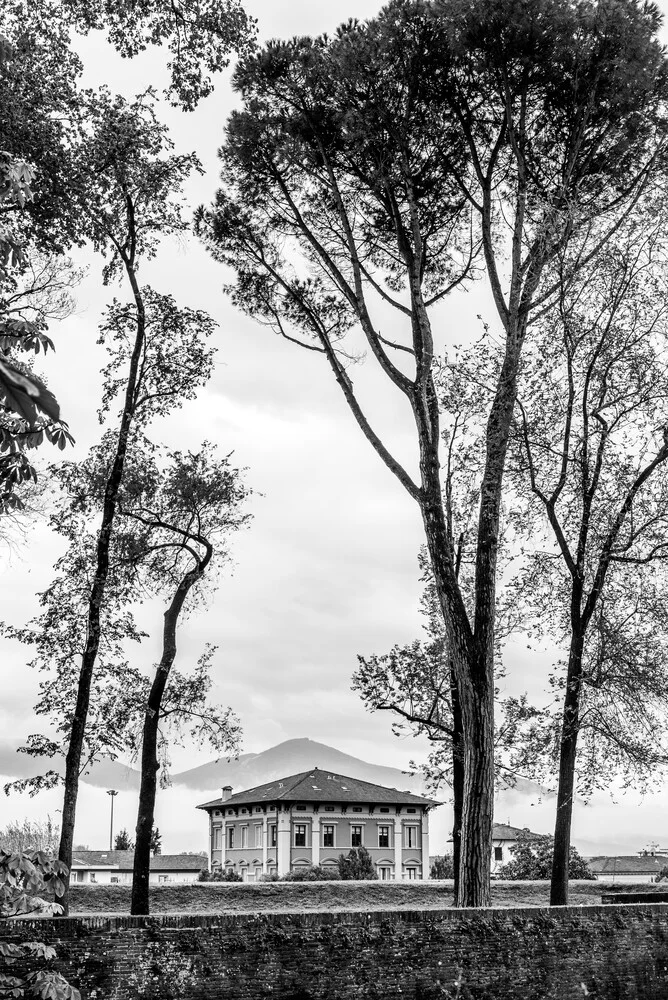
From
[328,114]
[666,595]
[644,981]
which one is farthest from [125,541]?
[644,981]

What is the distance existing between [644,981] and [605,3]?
13.5m

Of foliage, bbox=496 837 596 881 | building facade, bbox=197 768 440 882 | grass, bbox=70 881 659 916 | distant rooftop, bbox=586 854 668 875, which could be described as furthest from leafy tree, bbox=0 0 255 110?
distant rooftop, bbox=586 854 668 875

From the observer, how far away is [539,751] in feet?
57.6

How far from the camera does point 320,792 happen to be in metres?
53.7

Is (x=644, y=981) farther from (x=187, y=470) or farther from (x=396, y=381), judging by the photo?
(x=187, y=470)

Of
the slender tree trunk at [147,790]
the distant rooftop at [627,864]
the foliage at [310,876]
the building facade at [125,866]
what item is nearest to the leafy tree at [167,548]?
the slender tree trunk at [147,790]

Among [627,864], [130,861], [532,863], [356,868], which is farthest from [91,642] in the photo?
[627,864]

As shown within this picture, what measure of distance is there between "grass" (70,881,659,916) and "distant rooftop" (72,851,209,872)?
111 feet

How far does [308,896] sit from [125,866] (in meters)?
36.2

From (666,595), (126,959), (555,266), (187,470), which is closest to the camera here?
(126,959)

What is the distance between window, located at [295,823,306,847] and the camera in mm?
52781

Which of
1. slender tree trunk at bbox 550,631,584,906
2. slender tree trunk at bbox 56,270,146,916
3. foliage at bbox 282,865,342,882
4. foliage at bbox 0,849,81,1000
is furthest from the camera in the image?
foliage at bbox 282,865,342,882

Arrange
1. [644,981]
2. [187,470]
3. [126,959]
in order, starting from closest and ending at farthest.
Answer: [126,959] → [644,981] → [187,470]

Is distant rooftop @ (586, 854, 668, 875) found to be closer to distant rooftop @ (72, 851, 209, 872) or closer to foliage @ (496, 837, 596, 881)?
distant rooftop @ (72, 851, 209, 872)
